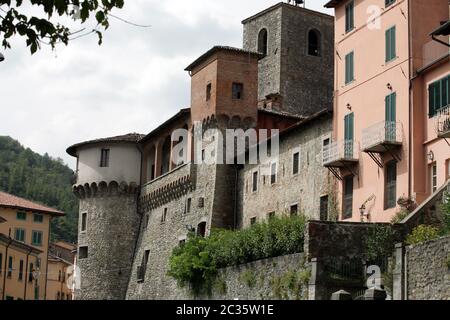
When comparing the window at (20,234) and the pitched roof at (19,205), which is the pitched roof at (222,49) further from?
the window at (20,234)

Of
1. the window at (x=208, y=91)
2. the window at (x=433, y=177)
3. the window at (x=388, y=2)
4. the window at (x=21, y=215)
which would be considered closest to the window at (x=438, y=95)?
the window at (x=433, y=177)

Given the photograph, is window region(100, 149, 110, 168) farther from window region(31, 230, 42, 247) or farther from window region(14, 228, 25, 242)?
window region(31, 230, 42, 247)

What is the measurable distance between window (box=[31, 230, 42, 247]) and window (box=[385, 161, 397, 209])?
50.6m

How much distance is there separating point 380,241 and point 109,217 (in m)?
31.2

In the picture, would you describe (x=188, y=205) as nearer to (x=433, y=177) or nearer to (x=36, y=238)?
(x=433, y=177)

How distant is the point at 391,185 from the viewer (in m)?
35.8

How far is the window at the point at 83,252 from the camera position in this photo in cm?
6018

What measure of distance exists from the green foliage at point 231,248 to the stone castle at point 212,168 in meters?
2.55

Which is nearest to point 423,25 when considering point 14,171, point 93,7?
point 93,7

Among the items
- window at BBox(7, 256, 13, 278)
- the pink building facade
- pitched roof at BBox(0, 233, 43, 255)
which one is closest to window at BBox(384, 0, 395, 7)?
the pink building facade

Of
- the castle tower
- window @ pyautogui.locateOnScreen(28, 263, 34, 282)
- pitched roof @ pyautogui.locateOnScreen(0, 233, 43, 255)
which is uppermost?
the castle tower

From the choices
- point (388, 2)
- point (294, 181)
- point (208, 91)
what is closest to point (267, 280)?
point (294, 181)

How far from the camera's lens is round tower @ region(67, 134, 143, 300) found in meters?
59.0

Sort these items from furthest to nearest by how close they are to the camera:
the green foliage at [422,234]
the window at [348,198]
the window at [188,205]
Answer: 1. the window at [188,205]
2. the window at [348,198]
3. the green foliage at [422,234]
